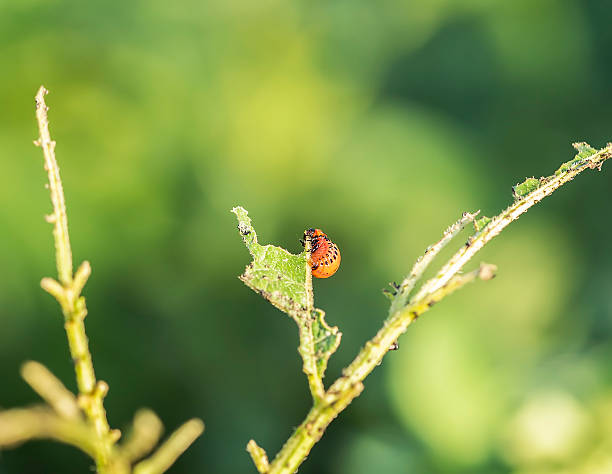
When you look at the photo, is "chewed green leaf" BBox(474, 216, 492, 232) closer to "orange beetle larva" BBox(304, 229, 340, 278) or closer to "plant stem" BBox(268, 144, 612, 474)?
"plant stem" BBox(268, 144, 612, 474)

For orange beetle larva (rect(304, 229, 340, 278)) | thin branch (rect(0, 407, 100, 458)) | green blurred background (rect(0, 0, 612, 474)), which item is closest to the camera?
thin branch (rect(0, 407, 100, 458))

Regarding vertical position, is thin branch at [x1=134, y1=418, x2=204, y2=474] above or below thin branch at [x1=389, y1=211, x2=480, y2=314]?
below

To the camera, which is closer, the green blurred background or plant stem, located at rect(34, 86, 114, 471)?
plant stem, located at rect(34, 86, 114, 471)

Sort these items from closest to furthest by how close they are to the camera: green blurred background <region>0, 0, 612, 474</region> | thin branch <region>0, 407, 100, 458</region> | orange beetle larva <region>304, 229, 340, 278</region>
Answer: thin branch <region>0, 407, 100, 458</region>, orange beetle larva <region>304, 229, 340, 278</region>, green blurred background <region>0, 0, 612, 474</region>

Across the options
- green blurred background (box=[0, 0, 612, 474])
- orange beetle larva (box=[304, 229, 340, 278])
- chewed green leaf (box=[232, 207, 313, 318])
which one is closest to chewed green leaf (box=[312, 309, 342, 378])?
chewed green leaf (box=[232, 207, 313, 318])

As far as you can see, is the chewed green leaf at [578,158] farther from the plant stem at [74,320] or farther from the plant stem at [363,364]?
the plant stem at [74,320]

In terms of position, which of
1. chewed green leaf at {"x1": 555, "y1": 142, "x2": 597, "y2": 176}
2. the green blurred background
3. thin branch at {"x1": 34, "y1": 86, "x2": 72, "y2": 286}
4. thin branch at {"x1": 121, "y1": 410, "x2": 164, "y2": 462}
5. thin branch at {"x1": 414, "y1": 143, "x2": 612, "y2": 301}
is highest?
the green blurred background

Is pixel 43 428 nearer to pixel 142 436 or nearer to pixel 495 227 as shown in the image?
pixel 142 436

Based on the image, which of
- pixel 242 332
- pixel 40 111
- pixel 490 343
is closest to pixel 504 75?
pixel 490 343
